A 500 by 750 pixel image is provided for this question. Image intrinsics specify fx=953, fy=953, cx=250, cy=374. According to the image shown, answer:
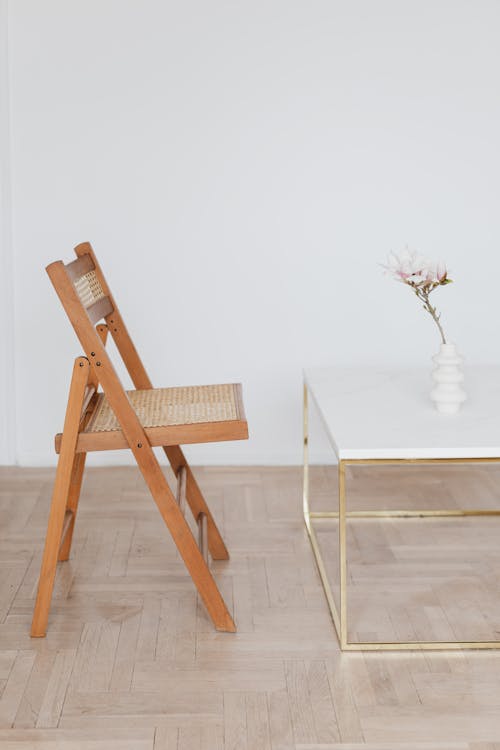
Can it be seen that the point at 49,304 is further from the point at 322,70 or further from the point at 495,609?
the point at 495,609

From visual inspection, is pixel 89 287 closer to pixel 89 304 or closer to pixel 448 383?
pixel 89 304

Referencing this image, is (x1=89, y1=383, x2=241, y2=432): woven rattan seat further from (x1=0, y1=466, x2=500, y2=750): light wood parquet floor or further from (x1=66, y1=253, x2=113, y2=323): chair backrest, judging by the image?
(x1=0, y1=466, x2=500, y2=750): light wood parquet floor

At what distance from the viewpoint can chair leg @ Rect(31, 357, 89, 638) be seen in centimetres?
249

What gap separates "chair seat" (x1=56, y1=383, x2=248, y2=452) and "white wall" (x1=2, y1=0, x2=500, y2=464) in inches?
42.8

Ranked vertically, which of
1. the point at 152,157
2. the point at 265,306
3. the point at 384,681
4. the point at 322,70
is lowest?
the point at 384,681

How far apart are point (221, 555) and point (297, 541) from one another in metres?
0.29

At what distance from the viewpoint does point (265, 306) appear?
157 inches

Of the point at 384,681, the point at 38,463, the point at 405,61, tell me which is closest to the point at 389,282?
the point at 405,61

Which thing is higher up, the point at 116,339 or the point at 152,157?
the point at 152,157

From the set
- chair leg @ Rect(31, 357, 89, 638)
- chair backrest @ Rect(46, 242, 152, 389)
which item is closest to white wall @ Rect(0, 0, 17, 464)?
chair backrest @ Rect(46, 242, 152, 389)

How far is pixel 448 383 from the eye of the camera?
277cm

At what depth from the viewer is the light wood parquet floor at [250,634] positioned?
210 cm

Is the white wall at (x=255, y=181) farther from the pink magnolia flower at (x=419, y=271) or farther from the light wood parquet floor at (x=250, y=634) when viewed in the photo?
the pink magnolia flower at (x=419, y=271)

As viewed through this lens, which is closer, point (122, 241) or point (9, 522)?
point (9, 522)
